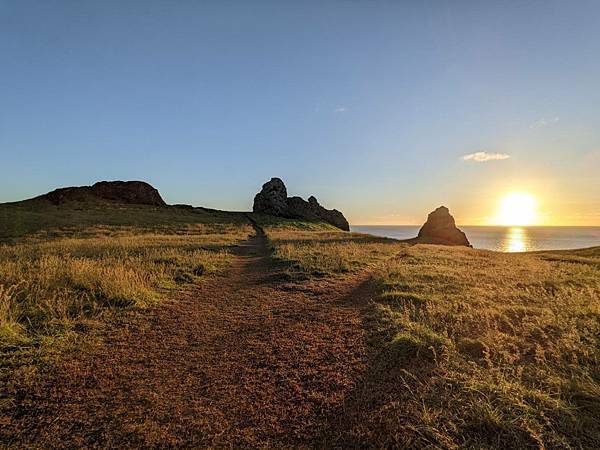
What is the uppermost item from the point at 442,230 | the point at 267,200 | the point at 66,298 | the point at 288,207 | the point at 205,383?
the point at 267,200

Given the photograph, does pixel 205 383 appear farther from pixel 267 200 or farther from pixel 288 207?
pixel 288 207

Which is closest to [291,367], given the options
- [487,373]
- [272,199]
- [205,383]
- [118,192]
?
[205,383]

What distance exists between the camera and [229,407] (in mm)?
4504

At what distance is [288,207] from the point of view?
82.1 meters

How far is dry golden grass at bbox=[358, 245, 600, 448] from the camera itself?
12.2 feet

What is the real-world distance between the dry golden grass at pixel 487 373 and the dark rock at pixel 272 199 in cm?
6981

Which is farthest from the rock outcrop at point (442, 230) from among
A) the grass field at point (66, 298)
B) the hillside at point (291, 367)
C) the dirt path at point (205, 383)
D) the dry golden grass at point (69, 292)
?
the dirt path at point (205, 383)

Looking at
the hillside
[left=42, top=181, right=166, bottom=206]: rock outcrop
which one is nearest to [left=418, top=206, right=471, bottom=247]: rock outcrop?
the hillside

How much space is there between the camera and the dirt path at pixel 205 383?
3951 millimetres

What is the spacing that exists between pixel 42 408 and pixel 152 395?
1.40 m

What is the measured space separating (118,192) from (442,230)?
299 ft

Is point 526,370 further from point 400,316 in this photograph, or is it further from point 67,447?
point 67,447

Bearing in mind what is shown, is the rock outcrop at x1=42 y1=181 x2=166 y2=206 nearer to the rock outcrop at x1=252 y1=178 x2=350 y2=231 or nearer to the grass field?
the rock outcrop at x1=252 y1=178 x2=350 y2=231

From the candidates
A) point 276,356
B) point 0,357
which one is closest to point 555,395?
point 276,356
